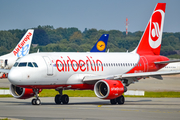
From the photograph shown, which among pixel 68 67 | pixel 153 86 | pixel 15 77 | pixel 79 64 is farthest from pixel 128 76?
pixel 153 86

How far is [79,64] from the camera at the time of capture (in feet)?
112

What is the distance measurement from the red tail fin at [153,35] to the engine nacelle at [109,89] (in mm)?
10193

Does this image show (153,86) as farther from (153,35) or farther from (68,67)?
(68,67)

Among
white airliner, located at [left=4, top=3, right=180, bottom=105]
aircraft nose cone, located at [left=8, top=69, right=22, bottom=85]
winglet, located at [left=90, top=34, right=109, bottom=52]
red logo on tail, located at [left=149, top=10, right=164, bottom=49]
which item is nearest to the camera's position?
aircraft nose cone, located at [left=8, top=69, right=22, bottom=85]

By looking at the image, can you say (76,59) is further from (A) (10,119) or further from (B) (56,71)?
(A) (10,119)

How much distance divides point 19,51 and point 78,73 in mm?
44048

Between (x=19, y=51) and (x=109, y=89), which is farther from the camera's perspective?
(x=19, y=51)

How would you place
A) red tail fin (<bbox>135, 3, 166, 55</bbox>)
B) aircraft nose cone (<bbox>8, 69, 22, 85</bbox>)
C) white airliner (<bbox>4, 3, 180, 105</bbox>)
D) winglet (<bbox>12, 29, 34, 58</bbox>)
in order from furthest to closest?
winglet (<bbox>12, 29, 34, 58</bbox>), red tail fin (<bbox>135, 3, 166, 55</bbox>), white airliner (<bbox>4, 3, 180, 105</bbox>), aircraft nose cone (<bbox>8, 69, 22, 85</bbox>)

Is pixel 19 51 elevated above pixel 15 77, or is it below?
above

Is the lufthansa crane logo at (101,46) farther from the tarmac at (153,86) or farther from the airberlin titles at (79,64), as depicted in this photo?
the airberlin titles at (79,64)

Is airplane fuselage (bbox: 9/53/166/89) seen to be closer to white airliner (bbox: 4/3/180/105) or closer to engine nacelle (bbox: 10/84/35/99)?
white airliner (bbox: 4/3/180/105)

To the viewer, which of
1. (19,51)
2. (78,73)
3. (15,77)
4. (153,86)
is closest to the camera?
(15,77)

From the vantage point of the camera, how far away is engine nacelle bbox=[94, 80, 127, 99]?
1231 inches

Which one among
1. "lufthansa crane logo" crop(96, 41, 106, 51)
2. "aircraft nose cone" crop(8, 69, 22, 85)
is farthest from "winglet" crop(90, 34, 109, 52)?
"aircraft nose cone" crop(8, 69, 22, 85)
